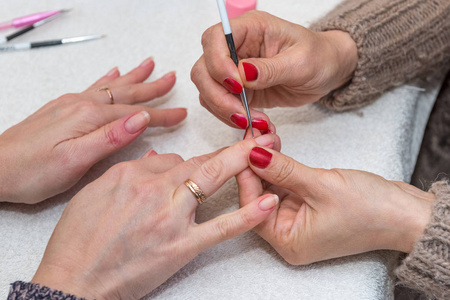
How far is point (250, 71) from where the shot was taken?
649 mm

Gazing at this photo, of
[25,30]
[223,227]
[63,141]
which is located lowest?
[223,227]

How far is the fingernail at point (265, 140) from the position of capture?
25.9 inches

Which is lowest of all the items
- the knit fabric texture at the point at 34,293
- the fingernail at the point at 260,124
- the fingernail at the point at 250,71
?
the knit fabric texture at the point at 34,293

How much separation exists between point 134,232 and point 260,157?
0.65 feet

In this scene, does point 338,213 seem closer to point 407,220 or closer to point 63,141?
point 407,220

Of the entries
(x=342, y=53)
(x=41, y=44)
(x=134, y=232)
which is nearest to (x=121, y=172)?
(x=134, y=232)

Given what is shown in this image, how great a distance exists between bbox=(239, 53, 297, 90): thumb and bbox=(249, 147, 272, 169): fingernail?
0.10 meters

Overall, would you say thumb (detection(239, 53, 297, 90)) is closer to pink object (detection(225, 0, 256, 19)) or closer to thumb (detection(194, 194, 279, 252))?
thumb (detection(194, 194, 279, 252))

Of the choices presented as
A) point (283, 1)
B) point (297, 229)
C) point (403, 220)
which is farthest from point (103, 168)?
point (283, 1)

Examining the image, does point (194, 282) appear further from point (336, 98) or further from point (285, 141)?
point (336, 98)

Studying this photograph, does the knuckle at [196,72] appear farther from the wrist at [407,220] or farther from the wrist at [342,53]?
the wrist at [407,220]

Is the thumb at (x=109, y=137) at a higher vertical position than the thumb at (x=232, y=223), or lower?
higher

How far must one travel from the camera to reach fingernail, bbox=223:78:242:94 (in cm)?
67

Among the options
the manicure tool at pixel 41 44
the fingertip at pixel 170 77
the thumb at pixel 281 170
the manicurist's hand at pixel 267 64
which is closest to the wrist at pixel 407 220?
the thumb at pixel 281 170
